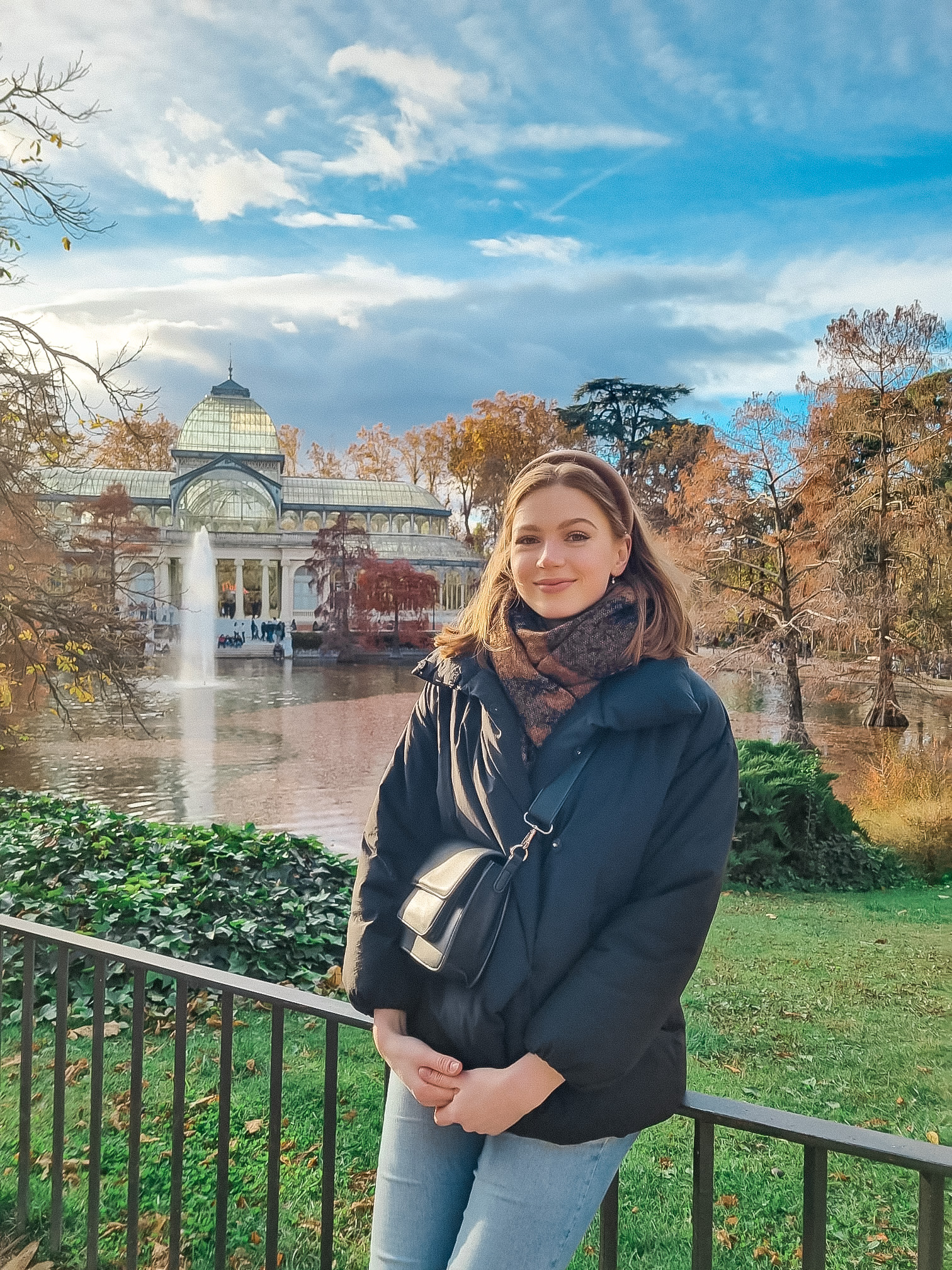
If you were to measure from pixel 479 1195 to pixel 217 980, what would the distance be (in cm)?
81

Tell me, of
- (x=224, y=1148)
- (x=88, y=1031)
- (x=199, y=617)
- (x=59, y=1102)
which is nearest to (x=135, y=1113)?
(x=224, y=1148)

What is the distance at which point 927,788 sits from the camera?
11.9 m

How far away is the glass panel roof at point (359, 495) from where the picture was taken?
5338cm

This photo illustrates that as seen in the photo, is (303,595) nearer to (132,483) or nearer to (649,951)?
(132,483)

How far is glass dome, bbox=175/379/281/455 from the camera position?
57688 mm

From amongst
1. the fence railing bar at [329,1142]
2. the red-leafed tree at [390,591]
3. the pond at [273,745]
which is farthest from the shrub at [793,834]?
the red-leafed tree at [390,591]

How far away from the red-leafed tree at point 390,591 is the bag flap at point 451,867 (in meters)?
36.6

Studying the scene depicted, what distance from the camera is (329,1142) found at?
6.70ft

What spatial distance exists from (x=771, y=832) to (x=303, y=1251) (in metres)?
7.73

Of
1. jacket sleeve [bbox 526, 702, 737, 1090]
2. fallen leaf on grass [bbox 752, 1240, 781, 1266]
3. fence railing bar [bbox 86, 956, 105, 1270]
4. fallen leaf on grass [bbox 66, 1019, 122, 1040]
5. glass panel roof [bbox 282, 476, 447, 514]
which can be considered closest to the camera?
jacket sleeve [bbox 526, 702, 737, 1090]

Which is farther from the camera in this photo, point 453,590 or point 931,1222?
point 453,590

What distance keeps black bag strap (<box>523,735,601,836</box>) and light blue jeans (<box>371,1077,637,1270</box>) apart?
1.70ft

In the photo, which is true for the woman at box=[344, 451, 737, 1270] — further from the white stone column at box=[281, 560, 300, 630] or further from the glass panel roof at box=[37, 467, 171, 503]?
the glass panel roof at box=[37, 467, 171, 503]

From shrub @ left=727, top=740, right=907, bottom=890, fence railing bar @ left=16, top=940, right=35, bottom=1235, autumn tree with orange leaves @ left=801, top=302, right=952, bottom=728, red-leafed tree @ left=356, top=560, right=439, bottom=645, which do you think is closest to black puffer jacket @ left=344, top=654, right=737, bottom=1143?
fence railing bar @ left=16, top=940, right=35, bottom=1235
